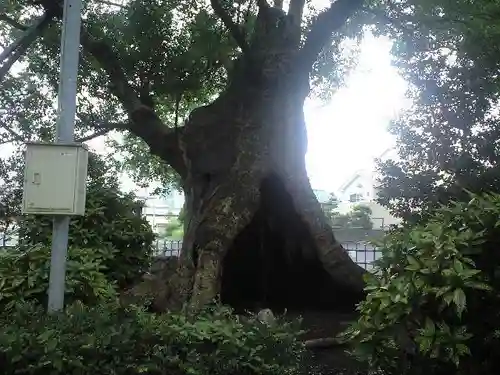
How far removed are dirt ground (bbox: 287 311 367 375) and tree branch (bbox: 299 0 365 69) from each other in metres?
3.28

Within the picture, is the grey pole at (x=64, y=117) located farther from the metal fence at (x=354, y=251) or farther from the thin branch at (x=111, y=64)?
the metal fence at (x=354, y=251)

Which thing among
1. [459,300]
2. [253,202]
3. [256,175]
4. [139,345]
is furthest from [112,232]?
[459,300]

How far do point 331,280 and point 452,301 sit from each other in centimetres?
388

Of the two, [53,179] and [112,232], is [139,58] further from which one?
[53,179]

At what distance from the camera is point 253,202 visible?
22.0 feet

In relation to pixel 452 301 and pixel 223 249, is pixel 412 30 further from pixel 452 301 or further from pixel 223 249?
pixel 452 301

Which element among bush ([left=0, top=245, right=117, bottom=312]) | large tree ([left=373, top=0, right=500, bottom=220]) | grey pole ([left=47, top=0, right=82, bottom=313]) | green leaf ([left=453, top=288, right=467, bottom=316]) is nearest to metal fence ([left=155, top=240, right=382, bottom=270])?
large tree ([left=373, top=0, right=500, bottom=220])

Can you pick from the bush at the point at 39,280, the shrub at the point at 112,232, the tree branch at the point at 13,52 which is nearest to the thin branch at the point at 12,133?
the shrub at the point at 112,232

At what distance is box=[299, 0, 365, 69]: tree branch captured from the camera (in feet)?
22.9

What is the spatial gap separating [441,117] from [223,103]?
3133 mm

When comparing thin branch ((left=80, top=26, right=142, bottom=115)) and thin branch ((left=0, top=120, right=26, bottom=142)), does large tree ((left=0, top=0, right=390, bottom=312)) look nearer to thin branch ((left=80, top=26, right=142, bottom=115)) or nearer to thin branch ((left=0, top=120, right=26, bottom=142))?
thin branch ((left=80, top=26, right=142, bottom=115))

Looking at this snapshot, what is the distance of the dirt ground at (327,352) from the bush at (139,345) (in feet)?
2.12

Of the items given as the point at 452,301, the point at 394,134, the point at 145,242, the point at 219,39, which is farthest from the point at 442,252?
the point at 219,39

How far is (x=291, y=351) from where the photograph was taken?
3559 mm
